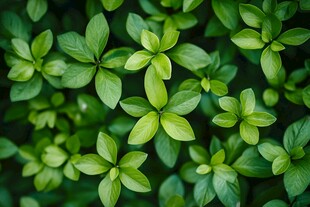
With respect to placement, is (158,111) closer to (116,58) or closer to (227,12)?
(116,58)

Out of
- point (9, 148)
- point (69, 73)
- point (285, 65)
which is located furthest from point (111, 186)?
point (285, 65)

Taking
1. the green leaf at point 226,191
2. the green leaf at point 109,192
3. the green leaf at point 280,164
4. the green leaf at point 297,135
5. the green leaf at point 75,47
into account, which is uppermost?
the green leaf at point 75,47

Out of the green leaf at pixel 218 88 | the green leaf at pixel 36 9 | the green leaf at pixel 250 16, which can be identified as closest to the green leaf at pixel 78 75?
the green leaf at pixel 36 9

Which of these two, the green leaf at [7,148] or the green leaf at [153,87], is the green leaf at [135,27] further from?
the green leaf at [7,148]

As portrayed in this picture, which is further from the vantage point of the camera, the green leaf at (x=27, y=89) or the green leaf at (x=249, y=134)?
the green leaf at (x=27, y=89)

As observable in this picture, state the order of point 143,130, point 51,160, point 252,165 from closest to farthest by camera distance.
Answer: point 143,130 → point 252,165 → point 51,160

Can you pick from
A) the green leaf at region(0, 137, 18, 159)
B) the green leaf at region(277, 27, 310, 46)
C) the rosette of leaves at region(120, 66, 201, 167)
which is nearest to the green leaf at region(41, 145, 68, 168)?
the green leaf at region(0, 137, 18, 159)

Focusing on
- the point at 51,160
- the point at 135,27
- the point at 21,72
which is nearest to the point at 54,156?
the point at 51,160
